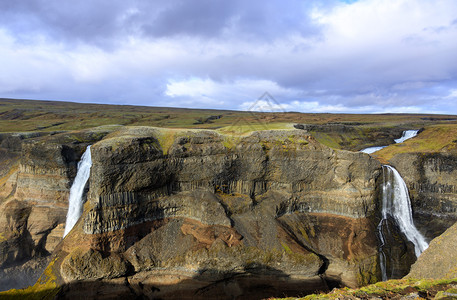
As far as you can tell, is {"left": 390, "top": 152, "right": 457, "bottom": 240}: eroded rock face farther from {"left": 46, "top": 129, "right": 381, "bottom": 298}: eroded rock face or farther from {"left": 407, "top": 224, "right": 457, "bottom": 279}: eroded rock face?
{"left": 407, "top": 224, "right": 457, "bottom": 279}: eroded rock face

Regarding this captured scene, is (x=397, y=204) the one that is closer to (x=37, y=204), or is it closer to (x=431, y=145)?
(x=431, y=145)

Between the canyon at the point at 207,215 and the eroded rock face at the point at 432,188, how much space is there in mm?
141

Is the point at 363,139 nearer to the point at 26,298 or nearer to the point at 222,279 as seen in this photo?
the point at 222,279

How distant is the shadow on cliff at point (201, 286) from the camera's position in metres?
23.2

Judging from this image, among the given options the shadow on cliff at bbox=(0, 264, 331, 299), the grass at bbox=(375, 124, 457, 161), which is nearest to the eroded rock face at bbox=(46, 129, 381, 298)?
the shadow on cliff at bbox=(0, 264, 331, 299)

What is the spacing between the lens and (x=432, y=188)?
35094 millimetres

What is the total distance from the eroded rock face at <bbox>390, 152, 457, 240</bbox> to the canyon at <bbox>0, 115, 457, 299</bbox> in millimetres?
141

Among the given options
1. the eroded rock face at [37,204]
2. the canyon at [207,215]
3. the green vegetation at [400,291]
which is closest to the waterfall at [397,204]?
the canyon at [207,215]

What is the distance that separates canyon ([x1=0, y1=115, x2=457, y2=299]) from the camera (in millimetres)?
24688

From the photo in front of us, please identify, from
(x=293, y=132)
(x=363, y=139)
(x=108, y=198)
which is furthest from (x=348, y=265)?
(x=363, y=139)

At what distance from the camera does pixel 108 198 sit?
2562cm

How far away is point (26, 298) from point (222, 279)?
725 inches

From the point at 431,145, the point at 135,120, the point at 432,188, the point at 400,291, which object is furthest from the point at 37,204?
the point at 135,120

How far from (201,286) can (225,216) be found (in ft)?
24.8
